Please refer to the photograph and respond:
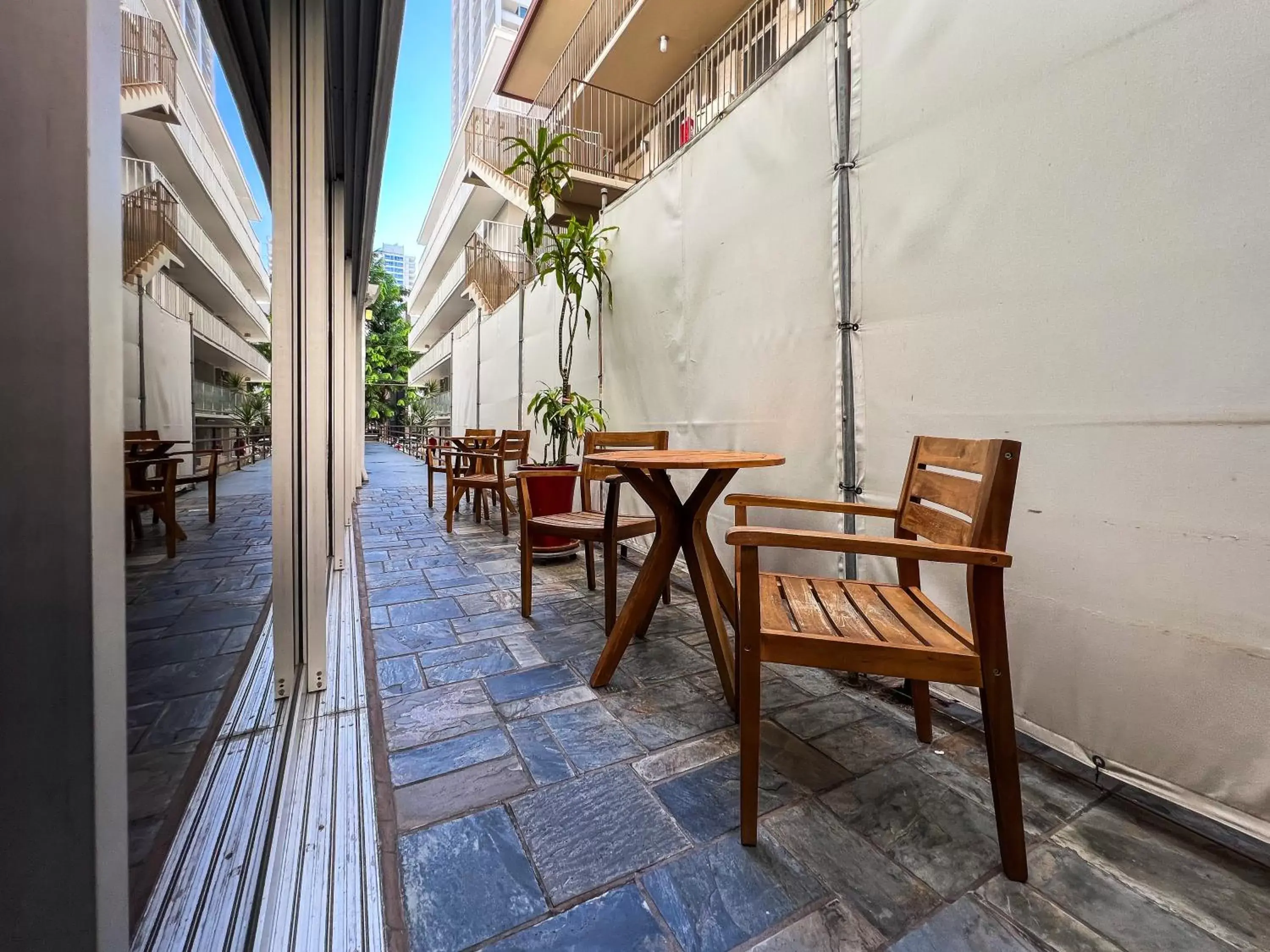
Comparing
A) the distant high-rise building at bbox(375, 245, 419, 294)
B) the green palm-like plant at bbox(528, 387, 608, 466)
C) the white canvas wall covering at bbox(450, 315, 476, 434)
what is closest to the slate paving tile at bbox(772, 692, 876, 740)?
the green palm-like plant at bbox(528, 387, 608, 466)

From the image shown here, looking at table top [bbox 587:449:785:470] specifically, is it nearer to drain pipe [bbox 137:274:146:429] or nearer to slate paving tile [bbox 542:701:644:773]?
slate paving tile [bbox 542:701:644:773]

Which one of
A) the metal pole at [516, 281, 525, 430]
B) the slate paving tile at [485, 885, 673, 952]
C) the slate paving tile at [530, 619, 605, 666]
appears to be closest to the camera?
the slate paving tile at [485, 885, 673, 952]

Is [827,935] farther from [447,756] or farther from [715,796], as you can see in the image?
[447,756]

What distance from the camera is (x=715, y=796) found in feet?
4.28

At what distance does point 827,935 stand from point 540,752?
0.79 metres

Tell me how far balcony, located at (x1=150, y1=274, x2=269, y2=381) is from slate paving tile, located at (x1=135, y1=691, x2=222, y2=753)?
0.60 m

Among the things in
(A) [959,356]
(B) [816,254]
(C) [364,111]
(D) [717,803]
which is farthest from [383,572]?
(A) [959,356]

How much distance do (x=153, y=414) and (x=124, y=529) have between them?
34 cm

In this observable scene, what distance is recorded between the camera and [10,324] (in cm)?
38

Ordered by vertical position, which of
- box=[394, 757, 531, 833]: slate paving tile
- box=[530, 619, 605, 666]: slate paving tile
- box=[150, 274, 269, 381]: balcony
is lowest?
box=[394, 757, 531, 833]: slate paving tile

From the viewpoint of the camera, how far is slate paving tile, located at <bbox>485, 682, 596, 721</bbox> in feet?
5.44

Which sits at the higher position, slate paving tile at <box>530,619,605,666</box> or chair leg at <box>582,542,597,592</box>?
chair leg at <box>582,542,597,592</box>

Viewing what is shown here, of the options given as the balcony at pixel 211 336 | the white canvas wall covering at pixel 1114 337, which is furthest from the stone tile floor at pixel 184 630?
the white canvas wall covering at pixel 1114 337

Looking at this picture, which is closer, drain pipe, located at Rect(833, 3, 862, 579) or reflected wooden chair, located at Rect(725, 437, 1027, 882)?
reflected wooden chair, located at Rect(725, 437, 1027, 882)
